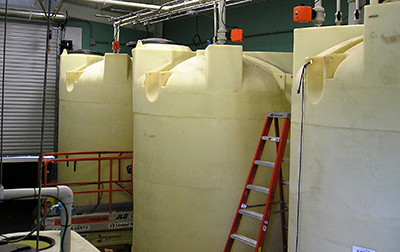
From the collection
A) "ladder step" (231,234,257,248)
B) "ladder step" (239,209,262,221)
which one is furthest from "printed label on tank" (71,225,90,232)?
"ladder step" (239,209,262,221)

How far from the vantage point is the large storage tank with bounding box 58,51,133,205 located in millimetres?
7156

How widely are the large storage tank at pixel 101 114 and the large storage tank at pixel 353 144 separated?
422cm

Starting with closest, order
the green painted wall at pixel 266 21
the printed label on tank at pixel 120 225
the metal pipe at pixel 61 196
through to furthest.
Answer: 1. the metal pipe at pixel 61 196
2. the printed label on tank at pixel 120 225
3. the green painted wall at pixel 266 21

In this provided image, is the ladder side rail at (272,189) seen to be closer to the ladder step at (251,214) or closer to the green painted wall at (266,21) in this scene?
the ladder step at (251,214)

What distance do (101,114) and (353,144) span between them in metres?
5.10

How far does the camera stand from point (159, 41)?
612cm

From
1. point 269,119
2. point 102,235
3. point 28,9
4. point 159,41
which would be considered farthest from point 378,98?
point 28,9

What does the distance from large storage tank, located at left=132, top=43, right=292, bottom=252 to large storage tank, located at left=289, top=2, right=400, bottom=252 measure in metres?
1.22

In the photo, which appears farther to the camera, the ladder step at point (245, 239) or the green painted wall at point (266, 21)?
the green painted wall at point (266, 21)

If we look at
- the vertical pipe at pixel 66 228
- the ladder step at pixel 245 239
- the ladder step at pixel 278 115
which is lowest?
the ladder step at pixel 245 239

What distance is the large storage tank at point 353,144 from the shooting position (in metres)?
2.77

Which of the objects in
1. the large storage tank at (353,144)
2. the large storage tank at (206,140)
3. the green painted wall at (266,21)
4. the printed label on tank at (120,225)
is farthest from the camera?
the green painted wall at (266,21)

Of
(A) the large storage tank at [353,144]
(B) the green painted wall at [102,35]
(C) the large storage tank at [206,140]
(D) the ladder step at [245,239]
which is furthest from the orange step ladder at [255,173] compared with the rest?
(B) the green painted wall at [102,35]

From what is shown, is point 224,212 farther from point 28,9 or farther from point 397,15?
point 28,9
